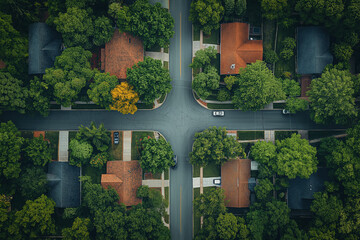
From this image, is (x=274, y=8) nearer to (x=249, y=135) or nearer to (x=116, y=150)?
(x=249, y=135)

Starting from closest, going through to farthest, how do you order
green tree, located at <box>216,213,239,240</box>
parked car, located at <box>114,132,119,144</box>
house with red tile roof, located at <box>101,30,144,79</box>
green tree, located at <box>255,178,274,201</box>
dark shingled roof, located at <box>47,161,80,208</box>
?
green tree, located at <box>216,213,239,240</box> < dark shingled roof, located at <box>47,161,80,208</box> < green tree, located at <box>255,178,274,201</box> < house with red tile roof, located at <box>101,30,144,79</box> < parked car, located at <box>114,132,119,144</box>

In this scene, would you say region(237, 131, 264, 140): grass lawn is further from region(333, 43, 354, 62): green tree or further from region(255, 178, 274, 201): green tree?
region(333, 43, 354, 62): green tree

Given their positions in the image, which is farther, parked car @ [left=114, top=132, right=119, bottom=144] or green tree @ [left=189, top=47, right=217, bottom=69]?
parked car @ [left=114, top=132, right=119, bottom=144]

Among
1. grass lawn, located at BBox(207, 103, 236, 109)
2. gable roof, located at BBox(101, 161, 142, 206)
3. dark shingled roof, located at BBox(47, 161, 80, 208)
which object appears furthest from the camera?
grass lawn, located at BBox(207, 103, 236, 109)

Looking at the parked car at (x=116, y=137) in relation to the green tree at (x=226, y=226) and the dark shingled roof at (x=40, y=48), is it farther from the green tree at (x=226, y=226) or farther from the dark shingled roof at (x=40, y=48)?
the green tree at (x=226, y=226)

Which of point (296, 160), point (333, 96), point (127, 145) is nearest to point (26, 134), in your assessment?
point (127, 145)

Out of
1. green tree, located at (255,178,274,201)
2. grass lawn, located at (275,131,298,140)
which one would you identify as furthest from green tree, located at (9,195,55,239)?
grass lawn, located at (275,131,298,140)

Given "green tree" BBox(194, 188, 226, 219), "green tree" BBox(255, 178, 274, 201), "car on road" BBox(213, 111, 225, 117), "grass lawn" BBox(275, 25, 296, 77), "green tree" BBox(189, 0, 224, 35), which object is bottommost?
"green tree" BBox(194, 188, 226, 219)
